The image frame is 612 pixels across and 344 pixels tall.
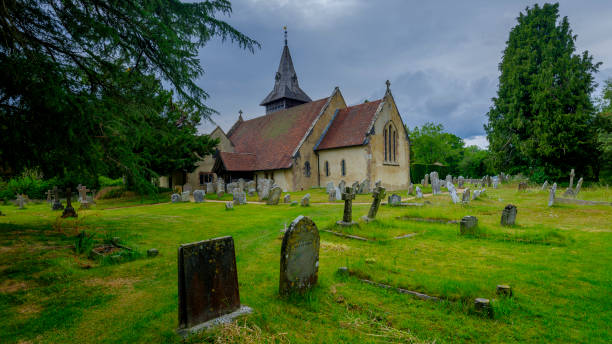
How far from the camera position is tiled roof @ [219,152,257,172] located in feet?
99.2

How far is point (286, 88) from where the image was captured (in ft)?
126

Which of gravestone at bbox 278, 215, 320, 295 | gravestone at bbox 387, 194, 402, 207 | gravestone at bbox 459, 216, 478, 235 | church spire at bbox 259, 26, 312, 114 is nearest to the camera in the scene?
gravestone at bbox 278, 215, 320, 295

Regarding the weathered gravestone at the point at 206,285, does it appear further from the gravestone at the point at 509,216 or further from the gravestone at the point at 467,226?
the gravestone at the point at 509,216

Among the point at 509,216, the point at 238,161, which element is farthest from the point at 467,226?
the point at 238,161

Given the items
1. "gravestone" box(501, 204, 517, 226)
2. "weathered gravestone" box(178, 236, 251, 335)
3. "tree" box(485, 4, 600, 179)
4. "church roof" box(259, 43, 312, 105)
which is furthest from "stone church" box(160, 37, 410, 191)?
"weathered gravestone" box(178, 236, 251, 335)

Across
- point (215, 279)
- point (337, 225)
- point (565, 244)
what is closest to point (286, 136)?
point (337, 225)

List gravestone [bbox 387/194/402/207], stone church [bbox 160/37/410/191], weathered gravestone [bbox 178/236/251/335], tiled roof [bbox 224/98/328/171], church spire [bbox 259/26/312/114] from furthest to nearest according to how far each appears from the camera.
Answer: church spire [bbox 259/26/312/114] → tiled roof [bbox 224/98/328/171] → stone church [bbox 160/37/410/191] → gravestone [bbox 387/194/402/207] → weathered gravestone [bbox 178/236/251/335]

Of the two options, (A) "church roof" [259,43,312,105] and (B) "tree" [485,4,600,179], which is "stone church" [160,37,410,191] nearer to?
(A) "church roof" [259,43,312,105]

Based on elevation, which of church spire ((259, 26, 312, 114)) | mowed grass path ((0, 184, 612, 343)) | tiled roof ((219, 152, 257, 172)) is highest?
church spire ((259, 26, 312, 114))

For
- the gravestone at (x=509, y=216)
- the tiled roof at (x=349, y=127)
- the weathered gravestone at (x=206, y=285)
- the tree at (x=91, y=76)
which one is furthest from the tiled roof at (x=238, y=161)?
the weathered gravestone at (x=206, y=285)

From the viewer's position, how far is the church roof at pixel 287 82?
38.5 m

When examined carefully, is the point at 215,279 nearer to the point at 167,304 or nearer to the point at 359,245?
the point at 167,304

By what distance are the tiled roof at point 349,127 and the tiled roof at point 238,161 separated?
23.1 ft

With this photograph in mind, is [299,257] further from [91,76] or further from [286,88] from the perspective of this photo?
[286,88]
